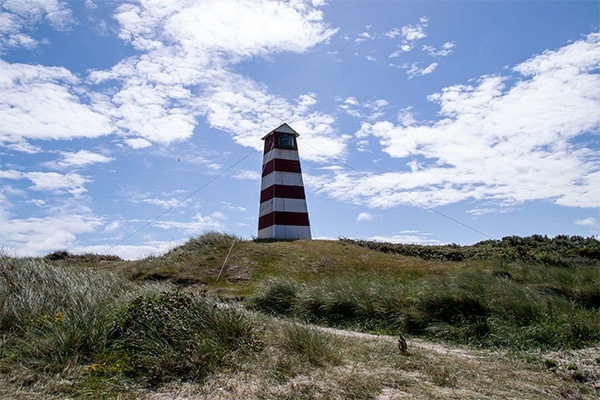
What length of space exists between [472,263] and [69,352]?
18225 mm

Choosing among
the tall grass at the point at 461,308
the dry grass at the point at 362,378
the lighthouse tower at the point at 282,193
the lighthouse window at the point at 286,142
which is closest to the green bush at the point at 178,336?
the dry grass at the point at 362,378

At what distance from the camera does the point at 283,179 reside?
26.9 metres

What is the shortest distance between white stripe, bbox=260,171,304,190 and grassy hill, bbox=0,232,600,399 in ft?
45.1

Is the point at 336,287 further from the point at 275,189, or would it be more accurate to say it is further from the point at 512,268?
the point at 275,189

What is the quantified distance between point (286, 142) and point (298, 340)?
22.0 metres

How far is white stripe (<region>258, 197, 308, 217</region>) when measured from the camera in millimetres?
26328

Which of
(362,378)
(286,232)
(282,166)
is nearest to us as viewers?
(362,378)

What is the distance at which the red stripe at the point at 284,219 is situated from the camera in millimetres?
26214

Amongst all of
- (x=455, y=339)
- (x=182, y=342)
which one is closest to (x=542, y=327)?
(x=455, y=339)

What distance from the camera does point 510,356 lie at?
7820 millimetres

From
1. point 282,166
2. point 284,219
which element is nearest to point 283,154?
point 282,166

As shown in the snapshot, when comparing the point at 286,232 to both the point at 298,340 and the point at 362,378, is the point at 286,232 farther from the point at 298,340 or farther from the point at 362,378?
the point at 362,378

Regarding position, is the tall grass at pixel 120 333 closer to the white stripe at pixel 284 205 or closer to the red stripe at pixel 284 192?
the white stripe at pixel 284 205

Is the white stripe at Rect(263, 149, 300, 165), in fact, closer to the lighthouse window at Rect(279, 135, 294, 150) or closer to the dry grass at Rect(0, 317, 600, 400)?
the lighthouse window at Rect(279, 135, 294, 150)
